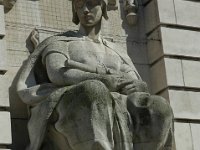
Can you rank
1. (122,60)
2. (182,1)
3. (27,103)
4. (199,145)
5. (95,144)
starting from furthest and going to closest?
(182,1), (199,145), (122,60), (27,103), (95,144)

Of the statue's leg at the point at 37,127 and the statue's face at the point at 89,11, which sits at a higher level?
the statue's face at the point at 89,11

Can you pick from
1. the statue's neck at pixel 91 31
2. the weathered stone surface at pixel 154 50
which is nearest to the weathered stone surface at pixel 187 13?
the weathered stone surface at pixel 154 50

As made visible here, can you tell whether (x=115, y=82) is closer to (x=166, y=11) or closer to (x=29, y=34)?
(x=29, y=34)

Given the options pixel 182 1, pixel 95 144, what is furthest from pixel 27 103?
pixel 182 1

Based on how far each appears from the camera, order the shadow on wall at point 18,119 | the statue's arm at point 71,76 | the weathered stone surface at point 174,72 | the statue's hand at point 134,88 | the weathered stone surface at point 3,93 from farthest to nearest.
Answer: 1. the weathered stone surface at point 174,72
2. the shadow on wall at point 18,119
3. the weathered stone surface at point 3,93
4. the statue's hand at point 134,88
5. the statue's arm at point 71,76

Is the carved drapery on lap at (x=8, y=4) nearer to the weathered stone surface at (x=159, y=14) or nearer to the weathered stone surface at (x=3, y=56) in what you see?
the weathered stone surface at (x=3, y=56)

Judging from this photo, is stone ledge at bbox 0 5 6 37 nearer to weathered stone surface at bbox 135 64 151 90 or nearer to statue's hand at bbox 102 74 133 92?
statue's hand at bbox 102 74 133 92

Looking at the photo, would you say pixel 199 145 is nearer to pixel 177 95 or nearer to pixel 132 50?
pixel 177 95

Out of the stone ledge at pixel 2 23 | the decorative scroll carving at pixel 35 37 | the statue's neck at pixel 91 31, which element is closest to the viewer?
the stone ledge at pixel 2 23

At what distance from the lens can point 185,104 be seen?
10.9 metres

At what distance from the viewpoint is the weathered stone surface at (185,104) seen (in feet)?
35.5

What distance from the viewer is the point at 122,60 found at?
33.1 ft

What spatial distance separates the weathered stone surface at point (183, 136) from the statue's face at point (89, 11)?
7.02 ft

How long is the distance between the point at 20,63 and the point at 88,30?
1.13m
